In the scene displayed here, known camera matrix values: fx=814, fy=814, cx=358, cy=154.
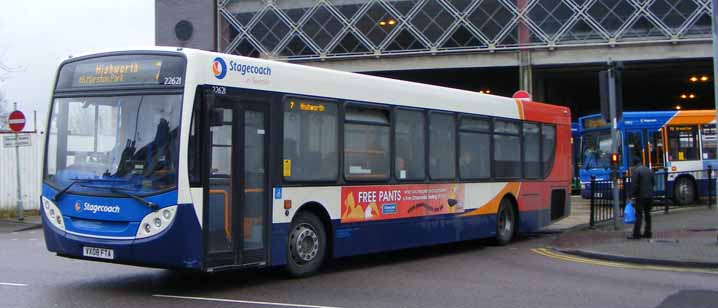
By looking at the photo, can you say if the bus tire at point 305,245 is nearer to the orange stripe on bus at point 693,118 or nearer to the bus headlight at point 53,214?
the bus headlight at point 53,214

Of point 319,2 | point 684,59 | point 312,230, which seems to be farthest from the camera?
point 319,2

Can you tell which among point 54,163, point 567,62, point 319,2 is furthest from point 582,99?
point 54,163

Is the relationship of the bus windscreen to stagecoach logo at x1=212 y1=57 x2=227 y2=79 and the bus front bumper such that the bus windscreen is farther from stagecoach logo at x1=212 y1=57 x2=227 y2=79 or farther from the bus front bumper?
the bus front bumper

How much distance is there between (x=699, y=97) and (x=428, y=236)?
4852 cm

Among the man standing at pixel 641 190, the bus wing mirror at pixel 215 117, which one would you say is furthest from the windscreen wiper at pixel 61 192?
the man standing at pixel 641 190

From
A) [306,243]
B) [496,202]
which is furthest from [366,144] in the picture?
[496,202]

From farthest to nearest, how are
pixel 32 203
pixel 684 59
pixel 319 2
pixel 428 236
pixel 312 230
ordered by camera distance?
pixel 319 2 → pixel 684 59 → pixel 32 203 → pixel 428 236 → pixel 312 230

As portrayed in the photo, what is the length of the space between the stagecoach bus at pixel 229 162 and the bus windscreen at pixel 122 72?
0.02m

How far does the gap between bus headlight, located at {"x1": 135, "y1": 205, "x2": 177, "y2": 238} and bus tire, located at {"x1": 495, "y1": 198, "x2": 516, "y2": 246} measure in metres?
8.31

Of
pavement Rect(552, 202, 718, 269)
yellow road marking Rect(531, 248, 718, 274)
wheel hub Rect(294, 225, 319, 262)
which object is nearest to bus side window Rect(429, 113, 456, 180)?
yellow road marking Rect(531, 248, 718, 274)

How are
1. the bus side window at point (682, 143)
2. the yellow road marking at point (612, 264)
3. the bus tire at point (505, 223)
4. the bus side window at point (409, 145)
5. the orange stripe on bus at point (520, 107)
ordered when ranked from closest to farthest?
the yellow road marking at point (612, 264) → the bus side window at point (409, 145) → the bus tire at point (505, 223) → the orange stripe on bus at point (520, 107) → the bus side window at point (682, 143)

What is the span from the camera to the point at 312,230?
1134 centimetres

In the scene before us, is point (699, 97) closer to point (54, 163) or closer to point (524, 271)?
point (524, 271)

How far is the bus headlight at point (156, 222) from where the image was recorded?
9250 millimetres
